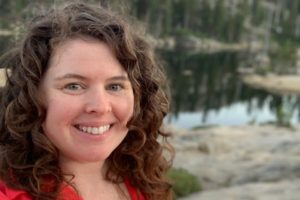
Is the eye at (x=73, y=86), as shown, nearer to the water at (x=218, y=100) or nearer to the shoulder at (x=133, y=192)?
the shoulder at (x=133, y=192)

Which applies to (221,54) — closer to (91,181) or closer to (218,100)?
(218,100)

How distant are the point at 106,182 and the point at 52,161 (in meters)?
0.31

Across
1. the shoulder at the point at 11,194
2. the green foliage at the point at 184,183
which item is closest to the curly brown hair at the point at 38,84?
the shoulder at the point at 11,194

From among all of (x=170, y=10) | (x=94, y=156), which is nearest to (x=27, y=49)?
(x=94, y=156)

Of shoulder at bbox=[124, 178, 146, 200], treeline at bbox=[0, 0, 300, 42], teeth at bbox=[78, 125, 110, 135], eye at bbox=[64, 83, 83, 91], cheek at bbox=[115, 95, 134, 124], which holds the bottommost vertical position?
treeline at bbox=[0, 0, 300, 42]

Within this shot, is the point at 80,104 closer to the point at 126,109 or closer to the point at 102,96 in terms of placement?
the point at 102,96

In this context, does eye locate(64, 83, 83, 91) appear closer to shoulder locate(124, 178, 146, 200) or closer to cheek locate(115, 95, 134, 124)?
cheek locate(115, 95, 134, 124)

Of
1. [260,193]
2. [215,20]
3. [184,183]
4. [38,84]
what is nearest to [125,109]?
[38,84]

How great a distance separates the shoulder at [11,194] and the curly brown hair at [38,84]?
0.7 inches

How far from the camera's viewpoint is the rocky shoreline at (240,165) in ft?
25.0

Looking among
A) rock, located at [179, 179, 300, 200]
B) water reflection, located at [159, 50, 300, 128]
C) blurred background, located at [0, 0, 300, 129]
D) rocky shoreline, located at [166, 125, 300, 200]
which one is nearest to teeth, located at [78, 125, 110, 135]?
blurred background, located at [0, 0, 300, 129]

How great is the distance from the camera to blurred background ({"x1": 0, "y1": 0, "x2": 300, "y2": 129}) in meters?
29.4

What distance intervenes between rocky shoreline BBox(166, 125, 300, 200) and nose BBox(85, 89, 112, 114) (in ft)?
8.71

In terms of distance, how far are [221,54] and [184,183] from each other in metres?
60.8
